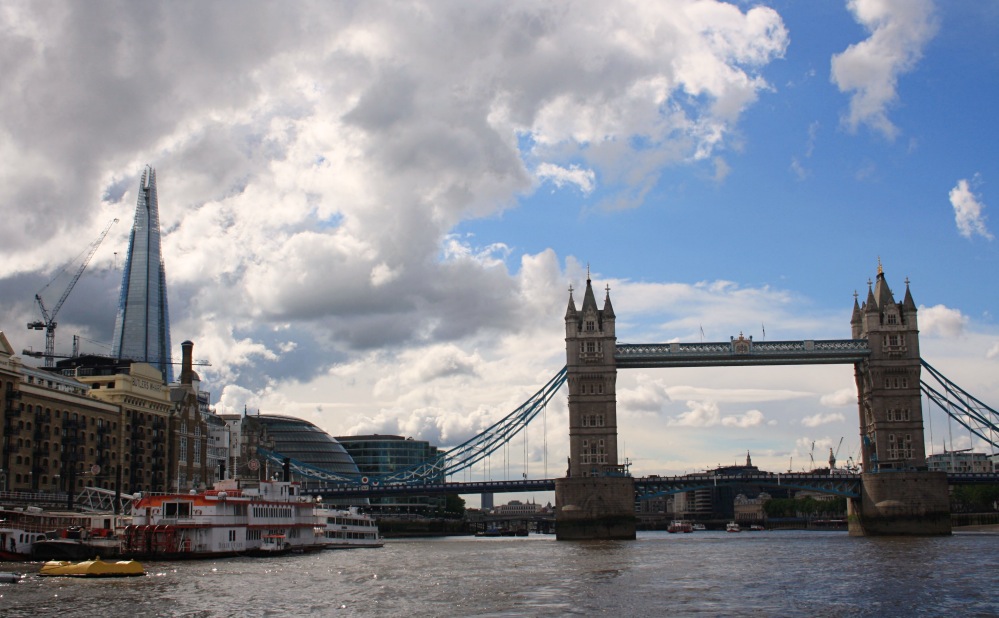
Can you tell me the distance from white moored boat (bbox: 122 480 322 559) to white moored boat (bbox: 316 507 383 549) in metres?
13.2

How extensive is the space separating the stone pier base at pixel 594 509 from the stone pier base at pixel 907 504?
2618cm

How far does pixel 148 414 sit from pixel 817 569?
2934 inches

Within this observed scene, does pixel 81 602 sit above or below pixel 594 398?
below

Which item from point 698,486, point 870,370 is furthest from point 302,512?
point 870,370

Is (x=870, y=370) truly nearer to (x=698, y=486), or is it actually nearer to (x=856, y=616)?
(x=698, y=486)

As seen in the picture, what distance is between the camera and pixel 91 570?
2328 inches

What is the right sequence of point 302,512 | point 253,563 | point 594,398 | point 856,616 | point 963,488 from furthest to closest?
point 963,488 < point 594,398 < point 302,512 < point 253,563 < point 856,616

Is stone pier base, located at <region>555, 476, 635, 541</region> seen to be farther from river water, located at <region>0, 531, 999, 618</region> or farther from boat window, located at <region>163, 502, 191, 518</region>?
boat window, located at <region>163, 502, 191, 518</region>

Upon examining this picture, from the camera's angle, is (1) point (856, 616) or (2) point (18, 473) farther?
(2) point (18, 473)

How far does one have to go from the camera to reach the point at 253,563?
238 feet

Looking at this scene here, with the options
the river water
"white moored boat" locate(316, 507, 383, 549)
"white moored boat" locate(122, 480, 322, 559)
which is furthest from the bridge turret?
"white moored boat" locate(122, 480, 322, 559)

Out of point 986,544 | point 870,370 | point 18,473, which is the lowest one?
point 986,544

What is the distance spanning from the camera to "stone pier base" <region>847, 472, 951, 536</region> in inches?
4520

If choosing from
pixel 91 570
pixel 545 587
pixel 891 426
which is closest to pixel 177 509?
pixel 91 570
